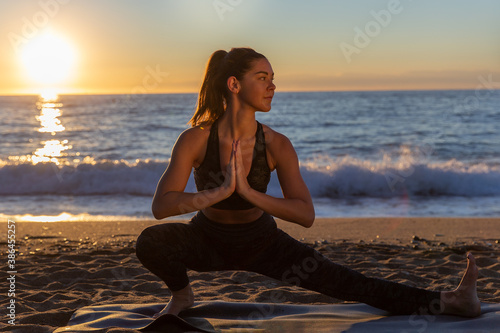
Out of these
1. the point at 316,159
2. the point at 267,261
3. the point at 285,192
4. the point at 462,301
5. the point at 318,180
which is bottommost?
the point at 462,301

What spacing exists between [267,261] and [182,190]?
677mm

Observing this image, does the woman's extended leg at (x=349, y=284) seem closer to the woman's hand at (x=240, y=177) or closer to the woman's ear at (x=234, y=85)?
the woman's hand at (x=240, y=177)

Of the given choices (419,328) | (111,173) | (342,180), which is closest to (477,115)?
(342,180)

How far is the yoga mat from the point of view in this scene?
323cm

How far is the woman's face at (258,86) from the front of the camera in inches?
128

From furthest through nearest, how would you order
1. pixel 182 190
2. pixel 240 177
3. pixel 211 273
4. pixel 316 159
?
pixel 316 159, pixel 211 273, pixel 182 190, pixel 240 177

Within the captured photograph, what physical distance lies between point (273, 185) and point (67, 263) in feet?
26.1

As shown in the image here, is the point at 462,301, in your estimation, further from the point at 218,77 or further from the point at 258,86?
the point at 218,77

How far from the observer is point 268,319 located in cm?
353

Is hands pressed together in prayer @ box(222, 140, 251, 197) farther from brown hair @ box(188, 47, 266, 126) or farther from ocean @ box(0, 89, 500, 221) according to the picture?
ocean @ box(0, 89, 500, 221)

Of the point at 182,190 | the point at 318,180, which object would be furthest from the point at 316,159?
the point at 182,190

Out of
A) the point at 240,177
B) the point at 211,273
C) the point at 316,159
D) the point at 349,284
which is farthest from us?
the point at 316,159

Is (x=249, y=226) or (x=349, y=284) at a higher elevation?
(x=249, y=226)

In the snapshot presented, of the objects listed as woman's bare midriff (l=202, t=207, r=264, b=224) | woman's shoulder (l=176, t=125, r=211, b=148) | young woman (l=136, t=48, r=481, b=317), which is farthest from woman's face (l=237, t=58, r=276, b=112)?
woman's bare midriff (l=202, t=207, r=264, b=224)
